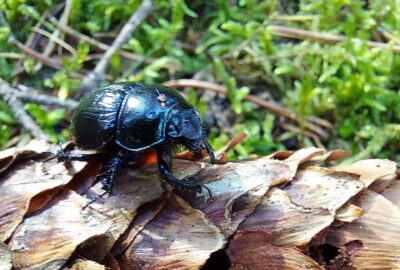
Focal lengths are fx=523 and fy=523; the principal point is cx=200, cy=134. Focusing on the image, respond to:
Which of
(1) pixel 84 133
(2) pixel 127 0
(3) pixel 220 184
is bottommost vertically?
(3) pixel 220 184

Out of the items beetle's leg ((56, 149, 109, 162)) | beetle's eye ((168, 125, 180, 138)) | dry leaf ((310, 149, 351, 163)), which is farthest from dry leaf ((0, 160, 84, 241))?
dry leaf ((310, 149, 351, 163))

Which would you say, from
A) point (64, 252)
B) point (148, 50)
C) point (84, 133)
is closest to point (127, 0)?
point (148, 50)

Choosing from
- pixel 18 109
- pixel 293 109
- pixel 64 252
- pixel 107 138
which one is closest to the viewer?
pixel 64 252

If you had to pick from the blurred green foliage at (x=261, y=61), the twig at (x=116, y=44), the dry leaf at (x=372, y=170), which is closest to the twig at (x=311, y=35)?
the blurred green foliage at (x=261, y=61)

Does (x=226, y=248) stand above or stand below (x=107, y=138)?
below

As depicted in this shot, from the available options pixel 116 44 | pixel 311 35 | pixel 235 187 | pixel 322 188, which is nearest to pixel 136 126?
pixel 235 187

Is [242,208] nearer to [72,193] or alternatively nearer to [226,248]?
[226,248]

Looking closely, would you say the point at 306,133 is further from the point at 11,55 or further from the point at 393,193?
the point at 11,55
